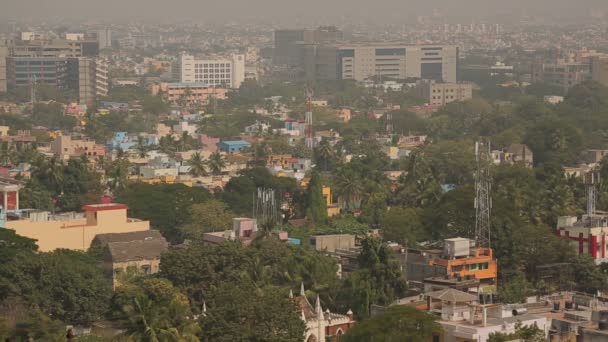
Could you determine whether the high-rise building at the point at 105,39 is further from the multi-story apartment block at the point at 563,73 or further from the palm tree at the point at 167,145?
the palm tree at the point at 167,145

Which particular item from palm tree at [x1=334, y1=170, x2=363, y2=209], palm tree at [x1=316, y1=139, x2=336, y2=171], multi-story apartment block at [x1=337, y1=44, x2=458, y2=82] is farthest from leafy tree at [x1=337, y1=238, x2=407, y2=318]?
multi-story apartment block at [x1=337, y1=44, x2=458, y2=82]

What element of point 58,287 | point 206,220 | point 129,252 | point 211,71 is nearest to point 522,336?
point 58,287

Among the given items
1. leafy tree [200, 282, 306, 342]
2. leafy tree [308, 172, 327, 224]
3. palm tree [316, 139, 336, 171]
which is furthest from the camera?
palm tree [316, 139, 336, 171]

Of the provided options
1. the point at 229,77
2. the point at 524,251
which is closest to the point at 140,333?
the point at 524,251

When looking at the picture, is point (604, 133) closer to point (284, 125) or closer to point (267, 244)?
point (284, 125)

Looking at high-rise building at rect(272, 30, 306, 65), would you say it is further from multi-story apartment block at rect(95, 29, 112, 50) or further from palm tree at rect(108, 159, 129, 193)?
palm tree at rect(108, 159, 129, 193)

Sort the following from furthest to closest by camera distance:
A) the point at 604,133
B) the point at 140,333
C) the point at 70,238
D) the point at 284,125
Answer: the point at 284,125, the point at 604,133, the point at 70,238, the point at 140,333
